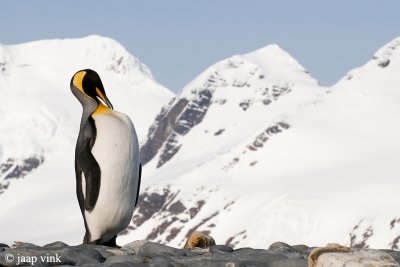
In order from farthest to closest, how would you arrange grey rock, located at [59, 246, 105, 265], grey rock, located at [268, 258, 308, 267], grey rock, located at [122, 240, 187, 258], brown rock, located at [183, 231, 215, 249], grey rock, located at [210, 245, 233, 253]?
brown rock, located at [183, 231, 215, 249], grey rock, located at [210, 245, 233, 253], grey rock, located at [122, 240, 187, 258], grey rock, located at [59, 246, 105, 265], grey rock, located at [268, 258, 308, 267]

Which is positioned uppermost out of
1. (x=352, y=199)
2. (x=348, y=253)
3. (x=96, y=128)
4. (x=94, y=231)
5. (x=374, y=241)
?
(x=352, y=199)

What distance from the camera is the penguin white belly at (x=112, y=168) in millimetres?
15344

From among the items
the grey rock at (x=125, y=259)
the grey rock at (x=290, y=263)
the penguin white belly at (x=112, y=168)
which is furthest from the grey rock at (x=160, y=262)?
the penguin white belly at (x=112, y=168)

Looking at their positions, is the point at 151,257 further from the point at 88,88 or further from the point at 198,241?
the point at 88,88

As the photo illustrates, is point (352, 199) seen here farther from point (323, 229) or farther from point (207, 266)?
point (207, 266)

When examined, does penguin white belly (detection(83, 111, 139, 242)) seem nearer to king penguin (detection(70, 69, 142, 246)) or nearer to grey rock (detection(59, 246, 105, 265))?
king penguin (detection(70, 69, 142, 246))

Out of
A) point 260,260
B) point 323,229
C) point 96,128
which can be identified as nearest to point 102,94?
point 96,128

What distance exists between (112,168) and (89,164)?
320 mm

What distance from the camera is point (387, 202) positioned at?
16050 centimetres

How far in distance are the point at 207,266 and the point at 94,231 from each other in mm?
4200

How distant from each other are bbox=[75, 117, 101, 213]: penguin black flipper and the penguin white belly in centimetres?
6

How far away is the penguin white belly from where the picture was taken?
15344mm

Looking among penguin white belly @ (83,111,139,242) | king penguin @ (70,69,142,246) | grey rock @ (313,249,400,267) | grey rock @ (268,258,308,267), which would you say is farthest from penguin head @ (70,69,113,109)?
grey rock @ (313,249,400,267)

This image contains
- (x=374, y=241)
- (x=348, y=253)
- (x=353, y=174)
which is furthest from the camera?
(x=353, y=174)
